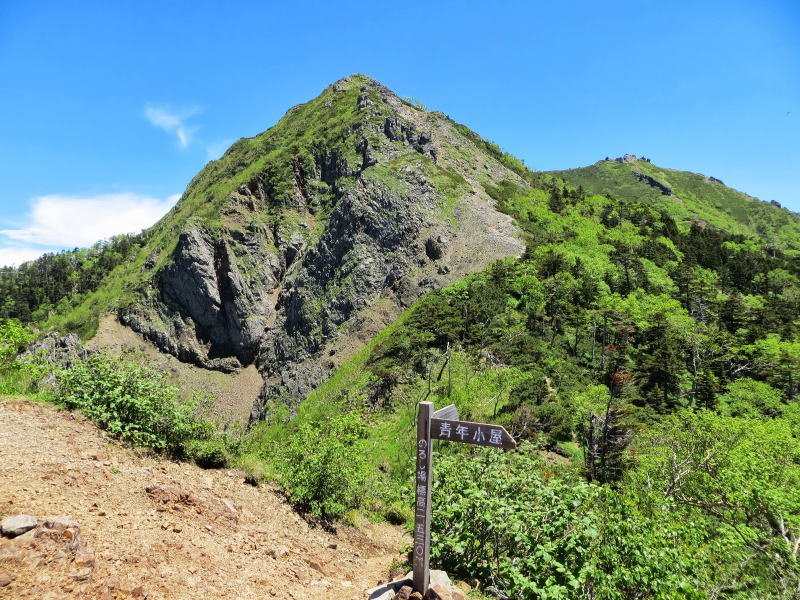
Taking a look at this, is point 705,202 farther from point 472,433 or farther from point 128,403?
point 128,403

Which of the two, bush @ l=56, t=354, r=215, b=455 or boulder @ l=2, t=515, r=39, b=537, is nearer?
boulder @ l=2, t=515, r=39, b=537

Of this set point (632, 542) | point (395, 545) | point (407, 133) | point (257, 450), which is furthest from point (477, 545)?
point (407, 133)

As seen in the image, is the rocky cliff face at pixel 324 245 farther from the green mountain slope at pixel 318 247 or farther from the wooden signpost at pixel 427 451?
the wooden signpost at pixel 427 451

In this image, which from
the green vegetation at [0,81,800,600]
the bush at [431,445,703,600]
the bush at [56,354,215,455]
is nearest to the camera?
the bush at [431,445,703,600]

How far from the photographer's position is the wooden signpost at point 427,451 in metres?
5.72

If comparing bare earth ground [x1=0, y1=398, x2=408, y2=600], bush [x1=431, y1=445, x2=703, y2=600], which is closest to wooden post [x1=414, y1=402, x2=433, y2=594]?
bush [x1=431, y1=445, x2=703, y2=600]

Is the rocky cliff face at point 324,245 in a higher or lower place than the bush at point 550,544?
higher

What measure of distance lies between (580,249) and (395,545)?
168 ft

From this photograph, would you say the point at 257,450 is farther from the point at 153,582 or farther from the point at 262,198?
the point at 262,198

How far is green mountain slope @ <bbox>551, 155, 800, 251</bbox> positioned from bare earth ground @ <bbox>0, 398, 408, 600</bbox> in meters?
138

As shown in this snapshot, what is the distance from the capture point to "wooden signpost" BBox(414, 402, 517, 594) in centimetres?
572

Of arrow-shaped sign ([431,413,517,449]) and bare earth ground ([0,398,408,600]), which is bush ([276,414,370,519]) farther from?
arrow-shaped sign ([431,413,517,449])

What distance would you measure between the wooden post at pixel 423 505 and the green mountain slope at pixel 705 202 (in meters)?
137

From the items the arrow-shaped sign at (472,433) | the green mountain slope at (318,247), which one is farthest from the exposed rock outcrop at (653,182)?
the arrow-shaped sign at (472,433)
